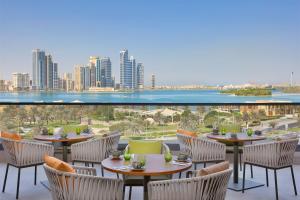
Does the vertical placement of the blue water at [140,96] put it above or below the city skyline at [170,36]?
below

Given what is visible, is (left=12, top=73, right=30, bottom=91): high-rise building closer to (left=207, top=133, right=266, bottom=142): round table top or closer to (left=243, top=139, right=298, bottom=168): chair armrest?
(left=207, top=133, right=266, bottom=142): round table top

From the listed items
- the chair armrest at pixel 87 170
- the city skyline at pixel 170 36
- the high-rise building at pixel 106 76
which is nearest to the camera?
the chair armrest at pixel 87 170

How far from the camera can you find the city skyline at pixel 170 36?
888 inches

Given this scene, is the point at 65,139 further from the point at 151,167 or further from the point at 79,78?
the point at 79,78

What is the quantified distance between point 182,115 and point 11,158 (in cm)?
319

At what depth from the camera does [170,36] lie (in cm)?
Answer: 2345

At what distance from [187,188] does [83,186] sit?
864 millimetres

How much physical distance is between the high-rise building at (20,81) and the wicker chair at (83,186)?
13273mm

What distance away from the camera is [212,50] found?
23.3 m

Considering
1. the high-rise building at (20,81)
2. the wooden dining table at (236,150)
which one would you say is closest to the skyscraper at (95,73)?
the high-rise building at (20,81)

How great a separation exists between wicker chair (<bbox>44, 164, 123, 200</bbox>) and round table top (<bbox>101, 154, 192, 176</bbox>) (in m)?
0.24

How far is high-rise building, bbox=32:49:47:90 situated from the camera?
17875mm

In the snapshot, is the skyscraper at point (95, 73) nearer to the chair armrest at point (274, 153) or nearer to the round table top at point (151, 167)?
the chair armrest at point (274, 153)

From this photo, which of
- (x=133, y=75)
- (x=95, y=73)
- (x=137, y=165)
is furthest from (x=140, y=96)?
(x=137, y=165)
